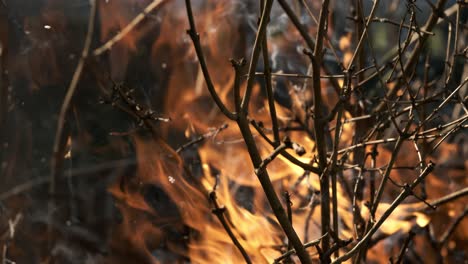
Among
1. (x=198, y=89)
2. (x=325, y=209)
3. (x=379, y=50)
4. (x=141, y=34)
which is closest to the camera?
(x=325, y=209)

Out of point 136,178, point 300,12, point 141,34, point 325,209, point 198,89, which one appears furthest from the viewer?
point 300,12

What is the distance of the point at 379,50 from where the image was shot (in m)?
2.51

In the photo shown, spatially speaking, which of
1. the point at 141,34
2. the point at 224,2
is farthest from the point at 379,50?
the point at 141,34

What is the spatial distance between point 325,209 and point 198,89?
71 cm

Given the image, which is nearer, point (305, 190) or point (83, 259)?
point (83, 259)

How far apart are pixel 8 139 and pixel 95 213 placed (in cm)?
29

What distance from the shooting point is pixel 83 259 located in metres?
1.62

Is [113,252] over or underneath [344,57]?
underneath

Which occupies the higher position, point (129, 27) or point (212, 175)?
point (129, 27)

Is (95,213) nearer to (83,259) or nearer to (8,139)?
(83,259)

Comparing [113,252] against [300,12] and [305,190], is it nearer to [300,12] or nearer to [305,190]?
[305,190]

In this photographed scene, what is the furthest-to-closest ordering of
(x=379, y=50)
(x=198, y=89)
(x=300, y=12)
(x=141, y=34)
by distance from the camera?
1. (x=379, y=50)
2. (x=300, y=12)
3. (x=198, y=89)
4. (x=141, y=34)

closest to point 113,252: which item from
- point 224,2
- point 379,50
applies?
point 224,2

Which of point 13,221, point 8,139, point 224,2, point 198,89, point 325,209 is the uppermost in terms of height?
point 224,2
